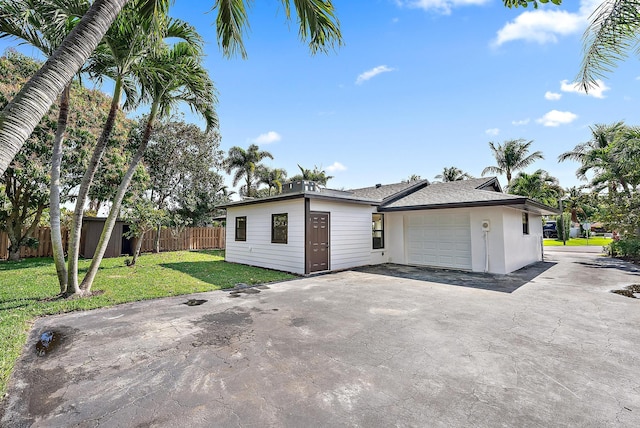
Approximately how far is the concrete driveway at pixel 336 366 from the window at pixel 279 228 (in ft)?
14.0

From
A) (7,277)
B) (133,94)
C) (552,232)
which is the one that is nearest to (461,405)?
(133,94)

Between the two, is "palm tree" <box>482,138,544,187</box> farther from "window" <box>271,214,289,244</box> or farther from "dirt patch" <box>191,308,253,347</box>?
"dirt patch" <box>191,308,253,347</box>

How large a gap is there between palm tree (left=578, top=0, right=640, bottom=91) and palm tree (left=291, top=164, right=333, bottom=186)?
24605 mm

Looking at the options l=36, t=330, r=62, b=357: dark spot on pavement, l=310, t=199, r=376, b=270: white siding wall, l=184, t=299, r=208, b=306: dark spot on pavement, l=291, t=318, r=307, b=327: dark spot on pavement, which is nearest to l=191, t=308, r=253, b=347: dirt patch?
l=291, t=318, r=307, b=327: dark spot on pavement

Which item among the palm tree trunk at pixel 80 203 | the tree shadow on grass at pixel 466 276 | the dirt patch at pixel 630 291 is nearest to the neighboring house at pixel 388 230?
the tree shadow on grass at pixel 466 276

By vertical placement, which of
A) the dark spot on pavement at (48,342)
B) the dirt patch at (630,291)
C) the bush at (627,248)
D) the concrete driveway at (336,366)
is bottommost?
the concrete driveway at (336,366)

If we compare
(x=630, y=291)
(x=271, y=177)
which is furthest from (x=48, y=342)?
(x=271, y=177)

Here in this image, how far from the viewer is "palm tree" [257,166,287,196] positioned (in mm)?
25906

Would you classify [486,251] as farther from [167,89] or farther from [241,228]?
[167,89]

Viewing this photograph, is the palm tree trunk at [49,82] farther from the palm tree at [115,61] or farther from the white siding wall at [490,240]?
the white siding wall at [490,240]

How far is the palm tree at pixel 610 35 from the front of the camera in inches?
135

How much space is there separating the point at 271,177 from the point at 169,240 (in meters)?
11.6

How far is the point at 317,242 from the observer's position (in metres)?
9.34

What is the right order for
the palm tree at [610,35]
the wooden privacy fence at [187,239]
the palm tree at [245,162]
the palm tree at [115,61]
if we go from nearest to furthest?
1. the palm tree at [610,35]
2. the palm tree at [115,61]
3. the wooden privacy fence at [187,239]
4. the palm tree at [245,162]
